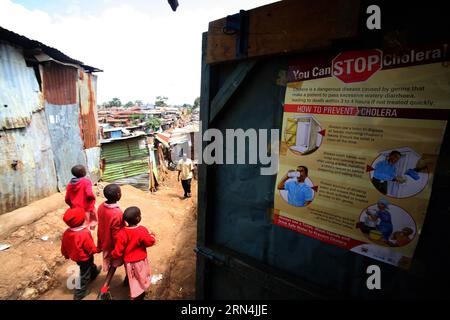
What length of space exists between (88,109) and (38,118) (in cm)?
235

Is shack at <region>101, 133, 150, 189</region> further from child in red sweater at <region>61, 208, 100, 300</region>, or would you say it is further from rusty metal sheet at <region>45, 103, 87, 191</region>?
child in red sweater at <region>61, 208, 100, 300</region>

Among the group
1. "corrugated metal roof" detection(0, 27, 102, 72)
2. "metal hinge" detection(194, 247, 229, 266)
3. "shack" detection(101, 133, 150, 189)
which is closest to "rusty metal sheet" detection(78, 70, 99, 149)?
"shack" detection(101, 133, 150, 189)

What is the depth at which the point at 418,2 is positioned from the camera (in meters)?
1.35

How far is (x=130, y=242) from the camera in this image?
3.24 m

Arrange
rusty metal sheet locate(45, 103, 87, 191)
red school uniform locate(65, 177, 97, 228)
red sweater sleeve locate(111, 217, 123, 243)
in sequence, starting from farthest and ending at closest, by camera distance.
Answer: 1. rusty metal sheet locate(45, 103, 87, 191)
2. red school uniform locate(65, 177, 97, 228)
3. red sweater sleeve locate(111, 217, 123, 243)

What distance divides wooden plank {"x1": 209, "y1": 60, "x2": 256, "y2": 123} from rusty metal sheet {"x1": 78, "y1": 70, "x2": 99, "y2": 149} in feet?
28.2

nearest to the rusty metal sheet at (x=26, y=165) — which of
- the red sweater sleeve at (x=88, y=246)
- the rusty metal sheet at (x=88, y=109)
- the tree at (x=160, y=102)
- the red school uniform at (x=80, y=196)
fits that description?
the rusty metal sheet at (x=88, y=109)

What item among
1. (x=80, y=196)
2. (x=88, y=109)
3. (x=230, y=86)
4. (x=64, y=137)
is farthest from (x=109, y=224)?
(x=88, y=109)

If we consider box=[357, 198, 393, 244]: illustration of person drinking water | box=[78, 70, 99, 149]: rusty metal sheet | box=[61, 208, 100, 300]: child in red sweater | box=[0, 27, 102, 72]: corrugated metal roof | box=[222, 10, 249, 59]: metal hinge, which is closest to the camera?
box=[357, 198, 393, 244]: illustration of person drinking water

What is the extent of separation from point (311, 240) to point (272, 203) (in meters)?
0.41

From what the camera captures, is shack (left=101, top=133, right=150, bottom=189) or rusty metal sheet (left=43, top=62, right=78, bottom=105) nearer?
rusty metal sheet (left=43, top=62, right=78, bottom=105)

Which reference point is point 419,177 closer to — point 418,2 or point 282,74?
point 418,2

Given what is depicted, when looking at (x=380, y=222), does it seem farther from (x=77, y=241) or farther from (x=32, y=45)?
(x=32, y=45)

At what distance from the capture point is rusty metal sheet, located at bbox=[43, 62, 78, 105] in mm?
7477
